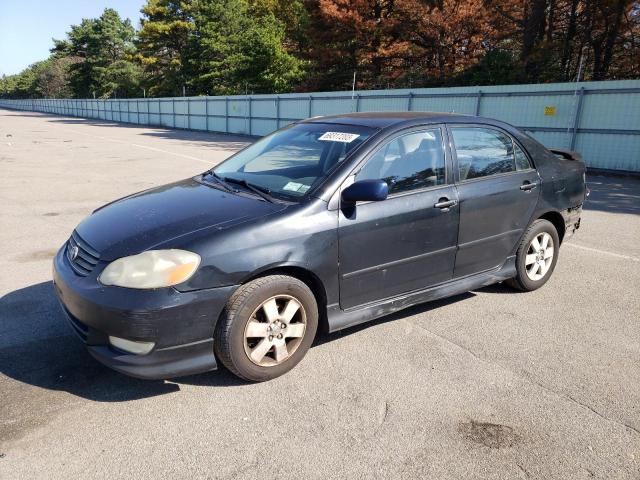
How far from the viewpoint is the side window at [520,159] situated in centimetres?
440

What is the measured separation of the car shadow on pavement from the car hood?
795 mm

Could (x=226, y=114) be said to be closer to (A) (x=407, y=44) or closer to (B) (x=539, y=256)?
(A) (x=407, y=44)

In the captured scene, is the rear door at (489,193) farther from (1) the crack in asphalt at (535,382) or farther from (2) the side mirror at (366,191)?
(2) the side mirror at (366,191)

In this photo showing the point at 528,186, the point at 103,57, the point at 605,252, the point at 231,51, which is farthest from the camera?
the point at 103,57

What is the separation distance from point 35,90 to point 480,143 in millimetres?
122246

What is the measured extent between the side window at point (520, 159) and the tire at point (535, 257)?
511 mm

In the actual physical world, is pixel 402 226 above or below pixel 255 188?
below

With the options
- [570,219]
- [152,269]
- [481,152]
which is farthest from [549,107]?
[152,269]

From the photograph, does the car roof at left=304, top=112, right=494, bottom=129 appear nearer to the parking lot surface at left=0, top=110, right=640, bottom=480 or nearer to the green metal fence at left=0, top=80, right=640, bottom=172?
the parking lot surface at left=0, top=110, right=640, bottom=480

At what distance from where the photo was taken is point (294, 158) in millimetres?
3918

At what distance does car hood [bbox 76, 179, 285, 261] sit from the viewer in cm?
295

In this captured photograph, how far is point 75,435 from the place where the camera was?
8.49 feet

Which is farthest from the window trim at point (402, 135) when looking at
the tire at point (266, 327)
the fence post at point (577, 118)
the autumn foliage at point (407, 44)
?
the autumn foliage at point (407, 44)

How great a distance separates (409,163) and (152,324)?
6.88 feet
